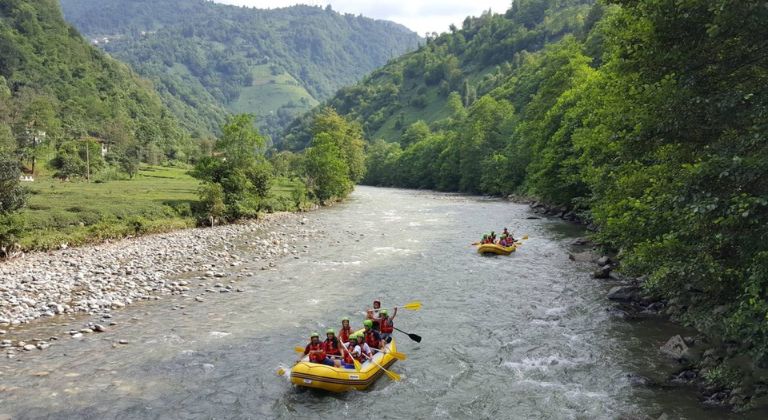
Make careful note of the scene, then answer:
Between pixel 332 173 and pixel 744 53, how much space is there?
2324 inches

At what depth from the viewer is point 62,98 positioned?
5310 inches

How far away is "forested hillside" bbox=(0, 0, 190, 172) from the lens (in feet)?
299

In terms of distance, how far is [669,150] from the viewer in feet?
48.4

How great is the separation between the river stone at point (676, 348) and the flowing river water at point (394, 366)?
1.63ft

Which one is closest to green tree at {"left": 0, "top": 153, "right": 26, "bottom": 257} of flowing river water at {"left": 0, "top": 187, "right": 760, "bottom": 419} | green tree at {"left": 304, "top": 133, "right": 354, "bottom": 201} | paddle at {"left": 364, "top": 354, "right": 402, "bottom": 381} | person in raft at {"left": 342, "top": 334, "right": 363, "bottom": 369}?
flowing river water at {"left": 0, "top": 187, "right": 760, "bottom": 419}

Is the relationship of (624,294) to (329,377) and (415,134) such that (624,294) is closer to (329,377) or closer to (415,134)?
(329,377)

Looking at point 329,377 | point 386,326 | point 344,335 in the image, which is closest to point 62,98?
point 386,326

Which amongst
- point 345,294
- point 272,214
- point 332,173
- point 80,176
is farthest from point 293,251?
point 80,176

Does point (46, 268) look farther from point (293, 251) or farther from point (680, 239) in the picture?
point (680, 239)

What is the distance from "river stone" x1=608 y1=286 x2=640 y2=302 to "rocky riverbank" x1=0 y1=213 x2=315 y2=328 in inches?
732

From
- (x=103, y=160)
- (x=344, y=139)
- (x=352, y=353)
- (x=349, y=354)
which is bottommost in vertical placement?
(x=352, y=353)

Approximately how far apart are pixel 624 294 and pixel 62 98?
158 meters

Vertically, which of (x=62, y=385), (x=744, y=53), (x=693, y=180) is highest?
(x=744, y=53)

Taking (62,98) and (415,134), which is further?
(415,134)
